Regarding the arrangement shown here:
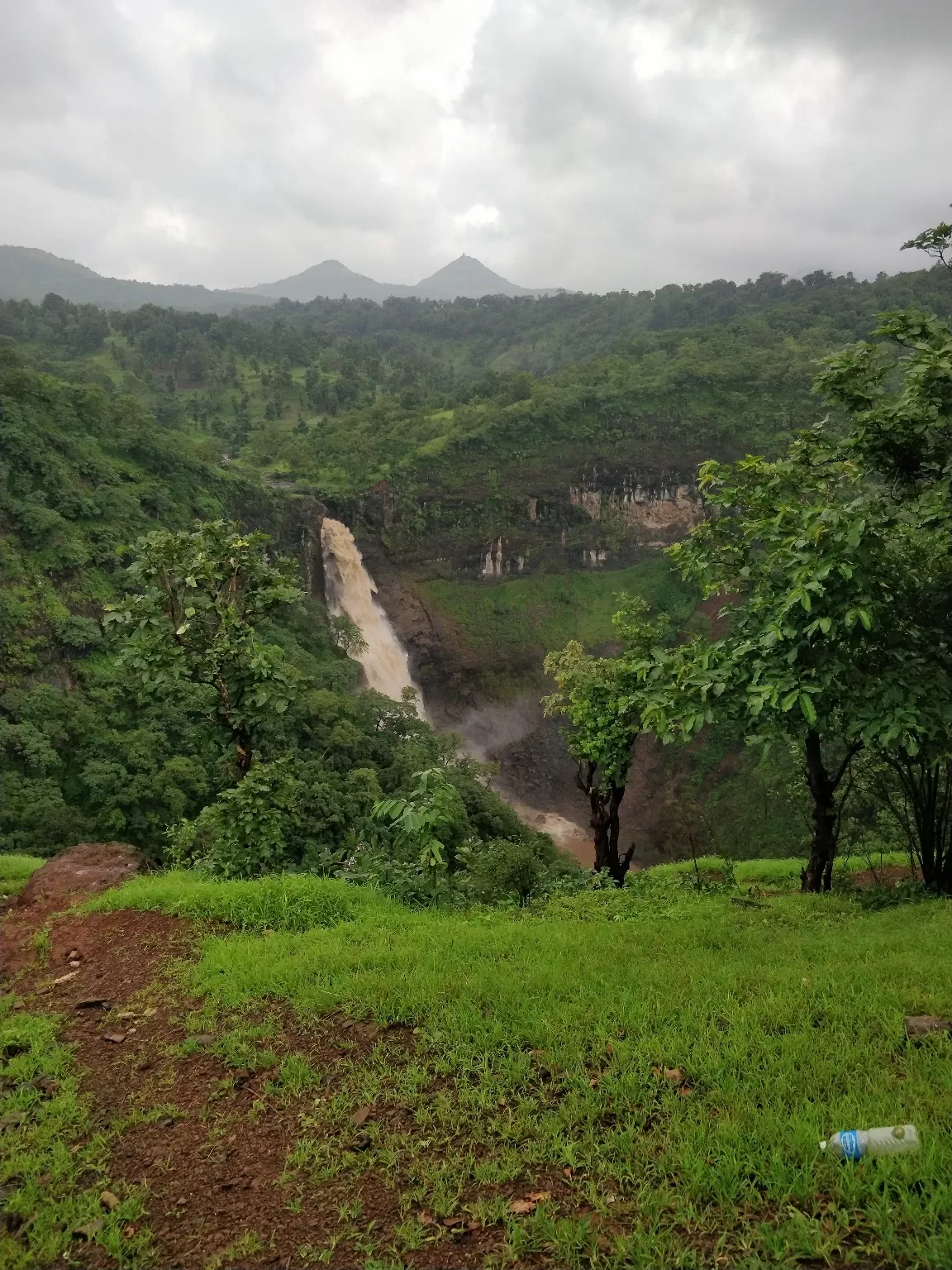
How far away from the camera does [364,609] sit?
3812 centimetres

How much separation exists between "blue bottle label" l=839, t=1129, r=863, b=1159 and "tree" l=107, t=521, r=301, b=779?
5.54m

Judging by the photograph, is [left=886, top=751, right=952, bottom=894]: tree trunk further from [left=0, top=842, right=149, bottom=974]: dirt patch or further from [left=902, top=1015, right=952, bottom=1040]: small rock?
[left=0, top=842, right=149, bottom=974]: dirt patch

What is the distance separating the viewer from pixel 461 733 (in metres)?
36.7

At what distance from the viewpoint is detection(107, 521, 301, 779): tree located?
6.78 meters

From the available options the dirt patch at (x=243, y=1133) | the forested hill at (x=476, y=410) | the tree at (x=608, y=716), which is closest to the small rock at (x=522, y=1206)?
the dirt patch at (x=243, y=1133)

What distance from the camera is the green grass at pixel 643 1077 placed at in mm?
2383

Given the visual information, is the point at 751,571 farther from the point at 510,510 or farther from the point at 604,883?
the point at 510,510

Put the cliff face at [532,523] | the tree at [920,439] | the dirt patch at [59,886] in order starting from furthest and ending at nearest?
the cliff face at [532,523], the dirt patch at [59,886], the tree at [920,439]

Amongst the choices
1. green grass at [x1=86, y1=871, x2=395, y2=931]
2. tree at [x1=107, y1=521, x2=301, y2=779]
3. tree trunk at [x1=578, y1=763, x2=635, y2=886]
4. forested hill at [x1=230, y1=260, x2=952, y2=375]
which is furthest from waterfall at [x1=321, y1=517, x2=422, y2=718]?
forested hill at [x1=230, y1=260, x2=952, y2=375]

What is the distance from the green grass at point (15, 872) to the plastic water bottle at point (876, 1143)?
7.50 meters

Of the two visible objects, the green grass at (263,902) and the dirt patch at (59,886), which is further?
the green grass at (263,902)

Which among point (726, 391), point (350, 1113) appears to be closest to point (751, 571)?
point (350, 1113)

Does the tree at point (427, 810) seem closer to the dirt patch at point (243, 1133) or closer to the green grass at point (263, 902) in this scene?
the green grass at point (263, 902)

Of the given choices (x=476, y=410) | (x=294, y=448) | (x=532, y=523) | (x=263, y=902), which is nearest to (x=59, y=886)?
(x=263, y=902)
